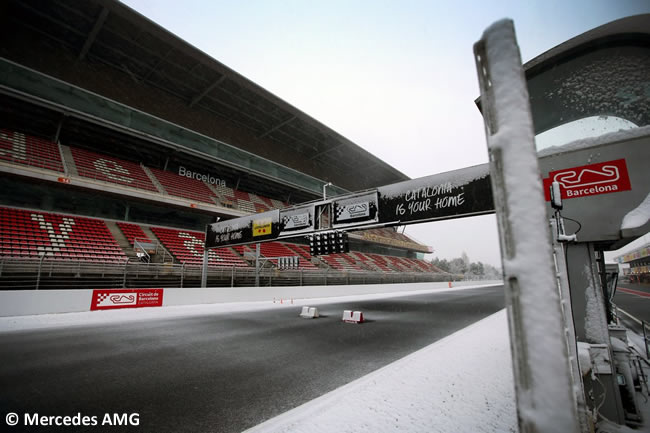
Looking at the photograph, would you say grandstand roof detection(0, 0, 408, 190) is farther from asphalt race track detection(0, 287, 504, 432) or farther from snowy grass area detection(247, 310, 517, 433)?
snowy grass area detection(247, 310, 517, 433)

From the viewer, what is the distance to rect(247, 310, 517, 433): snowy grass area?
95.0 inches

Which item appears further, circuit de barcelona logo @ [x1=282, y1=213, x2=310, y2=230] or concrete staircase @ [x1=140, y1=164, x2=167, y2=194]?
concrete staircase @ [x1=140, y1=164, x2=167, y2=194]

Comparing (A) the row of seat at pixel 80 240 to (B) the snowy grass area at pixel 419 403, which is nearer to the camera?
(B) the snowy grass area at pixel 419 403

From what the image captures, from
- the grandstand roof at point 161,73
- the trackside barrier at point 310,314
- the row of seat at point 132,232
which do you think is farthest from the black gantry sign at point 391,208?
the grandstand roof at point 161,73

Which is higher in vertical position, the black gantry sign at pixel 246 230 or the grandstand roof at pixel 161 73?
the grandstand roof at pixel 161 73

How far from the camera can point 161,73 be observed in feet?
60.9

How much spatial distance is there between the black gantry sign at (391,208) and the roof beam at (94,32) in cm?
1248

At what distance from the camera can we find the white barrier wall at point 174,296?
373 inches

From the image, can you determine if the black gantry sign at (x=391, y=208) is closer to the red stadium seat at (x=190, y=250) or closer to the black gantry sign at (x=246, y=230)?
the black gantry sign at (x=246, y=230)

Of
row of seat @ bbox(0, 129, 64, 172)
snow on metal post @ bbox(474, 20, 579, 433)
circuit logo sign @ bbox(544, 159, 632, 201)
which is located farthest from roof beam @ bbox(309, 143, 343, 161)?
snow on metal post @ bbox(474, 20, 579, 433)

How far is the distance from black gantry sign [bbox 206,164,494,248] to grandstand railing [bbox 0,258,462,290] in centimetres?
301

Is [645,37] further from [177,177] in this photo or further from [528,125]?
[177,177]

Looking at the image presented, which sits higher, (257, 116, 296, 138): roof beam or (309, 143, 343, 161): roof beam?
(257, 116, 296, 138): roof beam

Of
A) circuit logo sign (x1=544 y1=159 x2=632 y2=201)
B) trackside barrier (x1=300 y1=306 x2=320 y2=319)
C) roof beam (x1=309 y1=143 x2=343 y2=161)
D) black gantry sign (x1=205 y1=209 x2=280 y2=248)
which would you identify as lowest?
trackside barrier (x1=300 y1=306 x2=320 y2=319)
